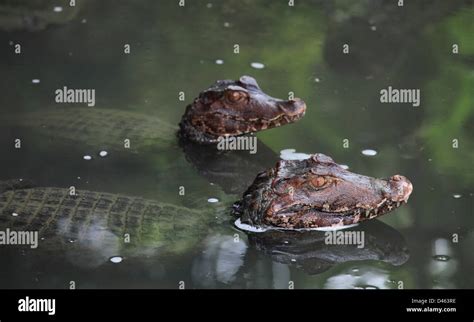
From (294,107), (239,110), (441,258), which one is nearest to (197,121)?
(239,110)

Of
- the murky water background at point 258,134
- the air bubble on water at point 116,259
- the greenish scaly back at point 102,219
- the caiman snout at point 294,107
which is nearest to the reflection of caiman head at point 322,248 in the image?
the murky water background at point 258,134

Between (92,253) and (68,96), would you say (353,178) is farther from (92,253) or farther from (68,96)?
(68,96)

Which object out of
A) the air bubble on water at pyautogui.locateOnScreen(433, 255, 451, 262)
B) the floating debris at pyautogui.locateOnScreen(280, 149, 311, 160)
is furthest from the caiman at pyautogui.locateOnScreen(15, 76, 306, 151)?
the air bubble on water at pyautogui.locateOnScreen(433, 255, 451, 262)

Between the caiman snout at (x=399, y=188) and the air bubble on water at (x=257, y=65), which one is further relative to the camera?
the air bubble on water at (x=257, y=65)

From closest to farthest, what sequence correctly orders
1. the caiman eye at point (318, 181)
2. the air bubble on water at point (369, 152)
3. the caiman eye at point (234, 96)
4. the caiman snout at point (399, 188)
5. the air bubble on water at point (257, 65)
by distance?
1. the caiman eye at point (318, 181)
2. the caiman snout at point (399, 188)
3. the air bubble on water at point (369, 152)
4. the caiman eye at point (234, 96)
5. the air bubble on water at point (257, 65)

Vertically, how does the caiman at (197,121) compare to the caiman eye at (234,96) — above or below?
below

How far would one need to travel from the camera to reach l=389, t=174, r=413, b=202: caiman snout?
9656mm

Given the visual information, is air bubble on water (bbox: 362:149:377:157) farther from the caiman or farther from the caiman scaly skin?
the caiman scaly skin

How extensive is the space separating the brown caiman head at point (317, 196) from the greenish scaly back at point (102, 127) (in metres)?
2.37

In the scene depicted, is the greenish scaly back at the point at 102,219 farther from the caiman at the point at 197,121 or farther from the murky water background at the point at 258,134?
the caiman at the point at 197,121

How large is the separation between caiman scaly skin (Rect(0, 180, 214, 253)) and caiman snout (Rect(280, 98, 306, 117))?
191cm

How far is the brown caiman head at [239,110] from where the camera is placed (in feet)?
37.6

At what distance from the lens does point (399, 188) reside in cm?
968

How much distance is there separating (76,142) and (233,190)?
2.10 m
